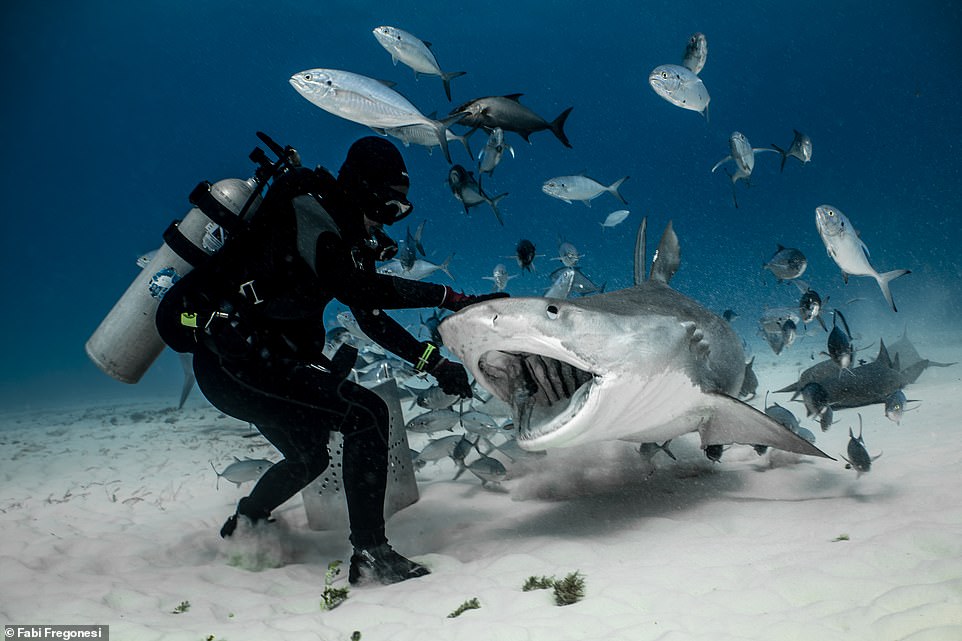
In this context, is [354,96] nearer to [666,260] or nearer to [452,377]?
[452,377]

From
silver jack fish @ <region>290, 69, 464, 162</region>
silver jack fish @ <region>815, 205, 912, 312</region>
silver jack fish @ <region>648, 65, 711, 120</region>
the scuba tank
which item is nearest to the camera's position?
the scuba tank

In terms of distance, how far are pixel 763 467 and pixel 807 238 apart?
3254 inches

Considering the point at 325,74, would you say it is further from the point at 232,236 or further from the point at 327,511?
the point at 327,511


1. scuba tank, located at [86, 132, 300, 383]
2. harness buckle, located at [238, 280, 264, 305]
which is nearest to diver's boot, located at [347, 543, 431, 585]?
harness buckle, located at [238, 280, 264, 305]

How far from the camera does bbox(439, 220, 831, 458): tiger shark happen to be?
8.39 feet

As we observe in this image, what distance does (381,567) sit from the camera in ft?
10.6

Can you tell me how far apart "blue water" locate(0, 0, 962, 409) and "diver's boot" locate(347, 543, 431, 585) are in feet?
129

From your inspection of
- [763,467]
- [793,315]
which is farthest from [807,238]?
[763,467]

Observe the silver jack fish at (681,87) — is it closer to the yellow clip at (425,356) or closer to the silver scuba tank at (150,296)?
the yellow clip at (425,356)

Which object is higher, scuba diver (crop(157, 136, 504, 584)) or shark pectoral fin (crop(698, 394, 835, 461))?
scuba diver (crop(157, 136, 504, 584))

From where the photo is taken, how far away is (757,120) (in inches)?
3211

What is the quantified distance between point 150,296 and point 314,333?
148 centimetres

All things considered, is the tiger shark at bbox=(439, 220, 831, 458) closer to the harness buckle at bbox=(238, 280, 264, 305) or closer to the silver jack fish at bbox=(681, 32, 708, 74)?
the harness buckle at bbox=(238, 280, 264, 305)

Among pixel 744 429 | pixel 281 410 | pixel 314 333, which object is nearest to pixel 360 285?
pixel 314 333
